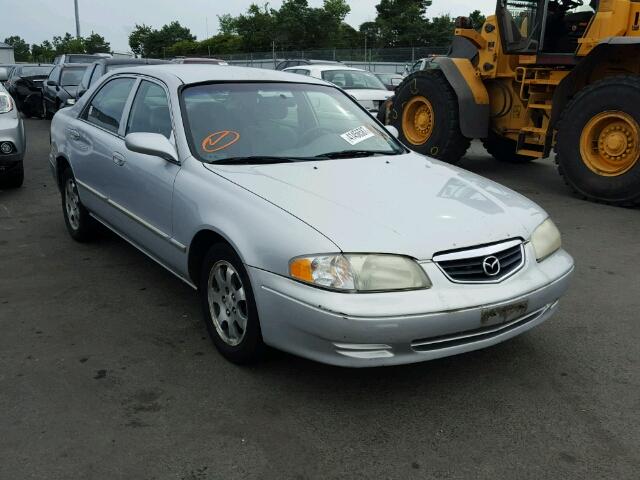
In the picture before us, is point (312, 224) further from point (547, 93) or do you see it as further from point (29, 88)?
point (29, 88)

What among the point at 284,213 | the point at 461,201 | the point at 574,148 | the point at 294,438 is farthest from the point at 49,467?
the point at 574,148

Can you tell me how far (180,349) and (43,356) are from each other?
0.74m

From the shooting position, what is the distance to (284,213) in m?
2.95

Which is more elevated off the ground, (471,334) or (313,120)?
(313,120)

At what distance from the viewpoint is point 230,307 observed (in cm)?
327

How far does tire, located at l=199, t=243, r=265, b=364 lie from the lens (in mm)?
3055

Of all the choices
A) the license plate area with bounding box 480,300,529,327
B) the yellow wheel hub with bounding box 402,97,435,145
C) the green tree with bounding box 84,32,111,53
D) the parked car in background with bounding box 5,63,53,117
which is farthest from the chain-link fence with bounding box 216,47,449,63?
the green tree with bounding box 84,32,111,53

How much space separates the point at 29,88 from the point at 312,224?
15200 mm

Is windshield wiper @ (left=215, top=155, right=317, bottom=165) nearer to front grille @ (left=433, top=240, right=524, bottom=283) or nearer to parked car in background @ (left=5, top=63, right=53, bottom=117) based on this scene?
front grille @ (left=433, top=240, right=524, bottom=283)

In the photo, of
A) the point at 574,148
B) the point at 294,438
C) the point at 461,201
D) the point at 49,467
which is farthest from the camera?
the point at 574,148

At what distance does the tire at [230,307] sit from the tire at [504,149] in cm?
739

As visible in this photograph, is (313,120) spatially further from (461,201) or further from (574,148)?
(574,148)

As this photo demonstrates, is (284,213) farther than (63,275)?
No

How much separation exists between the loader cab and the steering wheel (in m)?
4.78
